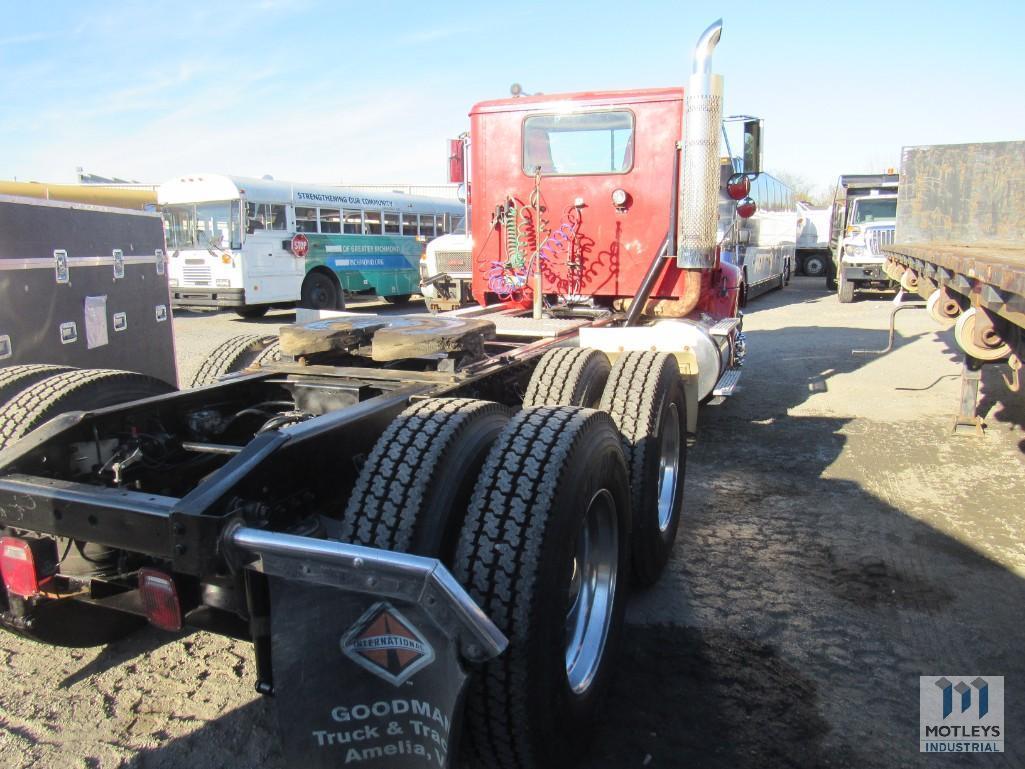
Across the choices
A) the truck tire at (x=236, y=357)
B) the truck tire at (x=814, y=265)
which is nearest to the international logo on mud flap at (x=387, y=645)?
the truck tire at (x=236, y=357)

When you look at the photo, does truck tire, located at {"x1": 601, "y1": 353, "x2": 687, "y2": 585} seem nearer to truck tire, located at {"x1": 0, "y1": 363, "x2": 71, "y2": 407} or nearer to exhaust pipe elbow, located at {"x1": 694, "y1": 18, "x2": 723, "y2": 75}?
exhaust pipe elbow, located at {"x1": 694, "y1": 18, "x2": 723, "y2": 75}

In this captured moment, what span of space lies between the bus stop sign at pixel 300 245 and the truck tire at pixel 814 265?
21690 millimetres

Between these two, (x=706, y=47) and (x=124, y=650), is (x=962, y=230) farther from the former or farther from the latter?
(x=124, y=650)

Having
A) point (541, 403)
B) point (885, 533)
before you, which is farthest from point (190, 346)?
point (885, 533)

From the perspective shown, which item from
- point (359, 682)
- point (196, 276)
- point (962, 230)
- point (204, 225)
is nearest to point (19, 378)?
point (359, 682)

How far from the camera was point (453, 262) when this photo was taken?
1312 centimetres

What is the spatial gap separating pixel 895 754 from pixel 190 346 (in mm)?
11289

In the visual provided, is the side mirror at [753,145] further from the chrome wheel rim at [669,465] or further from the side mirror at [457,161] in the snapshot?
the chrome wheel rim at [669,465]

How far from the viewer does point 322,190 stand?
656 inches

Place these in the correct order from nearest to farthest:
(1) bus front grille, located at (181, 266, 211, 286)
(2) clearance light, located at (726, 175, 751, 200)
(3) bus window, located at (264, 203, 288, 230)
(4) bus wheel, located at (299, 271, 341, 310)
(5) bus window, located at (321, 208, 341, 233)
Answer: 1. (2) clearance light, located at (726, 175, 751, 200)
2. (1) bus front grille, located at (181, 266, 211, 286)
3. (3) bus window, located at (264, 203, 288, 230)
4. (4) bus wheel, located at (299, 271, 341, 310)
5. (5) bus window, located at (321, 208, 341, 233)

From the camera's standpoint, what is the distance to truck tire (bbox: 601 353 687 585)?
3.51 metres

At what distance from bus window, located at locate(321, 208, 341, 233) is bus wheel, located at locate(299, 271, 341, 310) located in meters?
1.04

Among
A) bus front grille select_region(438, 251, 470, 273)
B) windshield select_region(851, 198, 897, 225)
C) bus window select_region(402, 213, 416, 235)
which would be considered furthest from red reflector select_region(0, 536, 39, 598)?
windshield select_region(851, 198, 897, 225)

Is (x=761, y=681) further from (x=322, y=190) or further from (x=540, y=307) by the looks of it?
(x=322, y=190)
